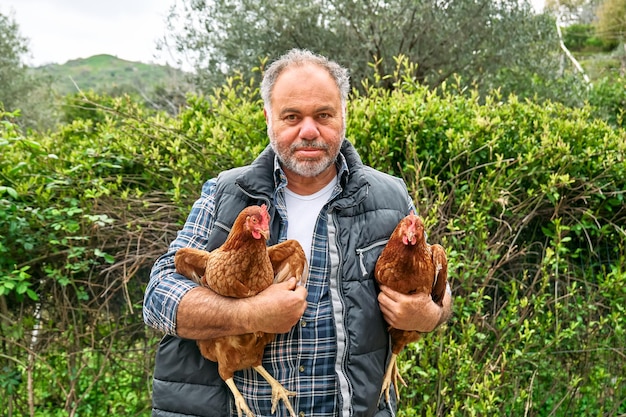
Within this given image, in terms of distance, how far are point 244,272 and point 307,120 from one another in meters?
0.68

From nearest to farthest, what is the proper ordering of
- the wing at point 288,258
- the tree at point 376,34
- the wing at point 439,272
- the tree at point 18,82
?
the wing at point 288,258, the wing at point 439,272, the tree at point 376,34, the tree at point 18,82

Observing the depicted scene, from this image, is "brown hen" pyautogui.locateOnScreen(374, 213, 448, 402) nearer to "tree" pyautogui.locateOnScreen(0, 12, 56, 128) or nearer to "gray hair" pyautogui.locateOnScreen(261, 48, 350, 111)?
"gray hair" pyautogui.locateOnScreen(261, 48, 350, 111)

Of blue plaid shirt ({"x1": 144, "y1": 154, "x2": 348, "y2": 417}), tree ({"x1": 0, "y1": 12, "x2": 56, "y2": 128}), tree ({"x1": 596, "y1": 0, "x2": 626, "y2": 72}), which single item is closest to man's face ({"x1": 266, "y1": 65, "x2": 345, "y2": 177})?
blue plaid shirt ({"x1": 144, "y1": 154, "x2": 348, "y2": 417})

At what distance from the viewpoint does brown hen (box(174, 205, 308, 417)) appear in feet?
5.76

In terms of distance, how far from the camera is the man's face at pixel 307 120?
205 cm

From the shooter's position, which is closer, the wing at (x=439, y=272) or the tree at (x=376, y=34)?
the wing at (x=439, y=272)

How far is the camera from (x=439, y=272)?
6.63 ft

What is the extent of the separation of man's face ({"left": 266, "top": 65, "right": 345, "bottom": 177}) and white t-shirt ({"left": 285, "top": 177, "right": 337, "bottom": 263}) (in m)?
0.13

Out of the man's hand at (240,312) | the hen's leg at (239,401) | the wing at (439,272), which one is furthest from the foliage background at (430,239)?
the man's hand at (240,312)

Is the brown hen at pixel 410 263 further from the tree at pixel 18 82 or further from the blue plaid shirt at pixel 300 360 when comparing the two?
the tree at pixel 18 82

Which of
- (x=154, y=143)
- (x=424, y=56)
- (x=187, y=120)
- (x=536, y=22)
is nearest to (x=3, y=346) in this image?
(x=154, y=143)

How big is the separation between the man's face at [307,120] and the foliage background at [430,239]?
1.15 meters

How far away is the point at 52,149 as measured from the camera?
383 centimetres

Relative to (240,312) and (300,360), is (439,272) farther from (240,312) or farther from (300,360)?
(240,312)
